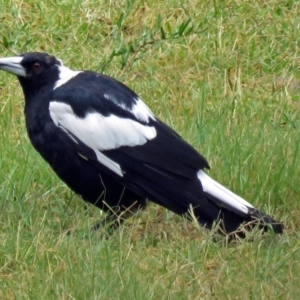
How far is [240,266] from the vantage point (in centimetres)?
393

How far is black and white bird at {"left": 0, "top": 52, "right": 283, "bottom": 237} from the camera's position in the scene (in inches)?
174

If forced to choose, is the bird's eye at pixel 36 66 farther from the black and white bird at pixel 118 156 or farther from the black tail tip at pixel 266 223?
the black tail tip at pixel 266 223

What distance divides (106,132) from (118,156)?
0.12 m

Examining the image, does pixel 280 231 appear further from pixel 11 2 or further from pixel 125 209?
pixel 11 2

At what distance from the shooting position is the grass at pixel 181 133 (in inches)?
151

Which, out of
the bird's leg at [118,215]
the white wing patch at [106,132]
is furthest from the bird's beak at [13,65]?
the bird's leg at [118,215]

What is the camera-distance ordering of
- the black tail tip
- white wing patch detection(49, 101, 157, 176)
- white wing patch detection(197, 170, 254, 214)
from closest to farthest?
the black tail tip
white wing patch detection(197, 170, 254, 214)
white wing patch detection(49, 101, 157, 176)

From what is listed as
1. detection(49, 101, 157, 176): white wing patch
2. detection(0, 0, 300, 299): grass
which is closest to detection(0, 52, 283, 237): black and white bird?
detection(49, 101, 157, 176): white wing patch

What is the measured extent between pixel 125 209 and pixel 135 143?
28 cm

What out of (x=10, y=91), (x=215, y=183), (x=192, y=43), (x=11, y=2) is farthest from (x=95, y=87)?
(x=11, y=2)

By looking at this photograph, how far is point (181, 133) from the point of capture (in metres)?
5.36

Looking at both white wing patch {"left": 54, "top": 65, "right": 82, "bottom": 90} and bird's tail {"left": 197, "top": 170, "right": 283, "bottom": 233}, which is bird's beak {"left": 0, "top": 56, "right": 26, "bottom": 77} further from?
bird's tail {"left": 197, "top": 170, "right": 283, "bottom": 233}

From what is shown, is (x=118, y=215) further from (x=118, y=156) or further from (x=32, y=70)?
(x=32, y=70)

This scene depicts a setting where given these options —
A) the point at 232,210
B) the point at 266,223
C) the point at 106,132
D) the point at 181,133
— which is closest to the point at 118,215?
the point at 106,132
